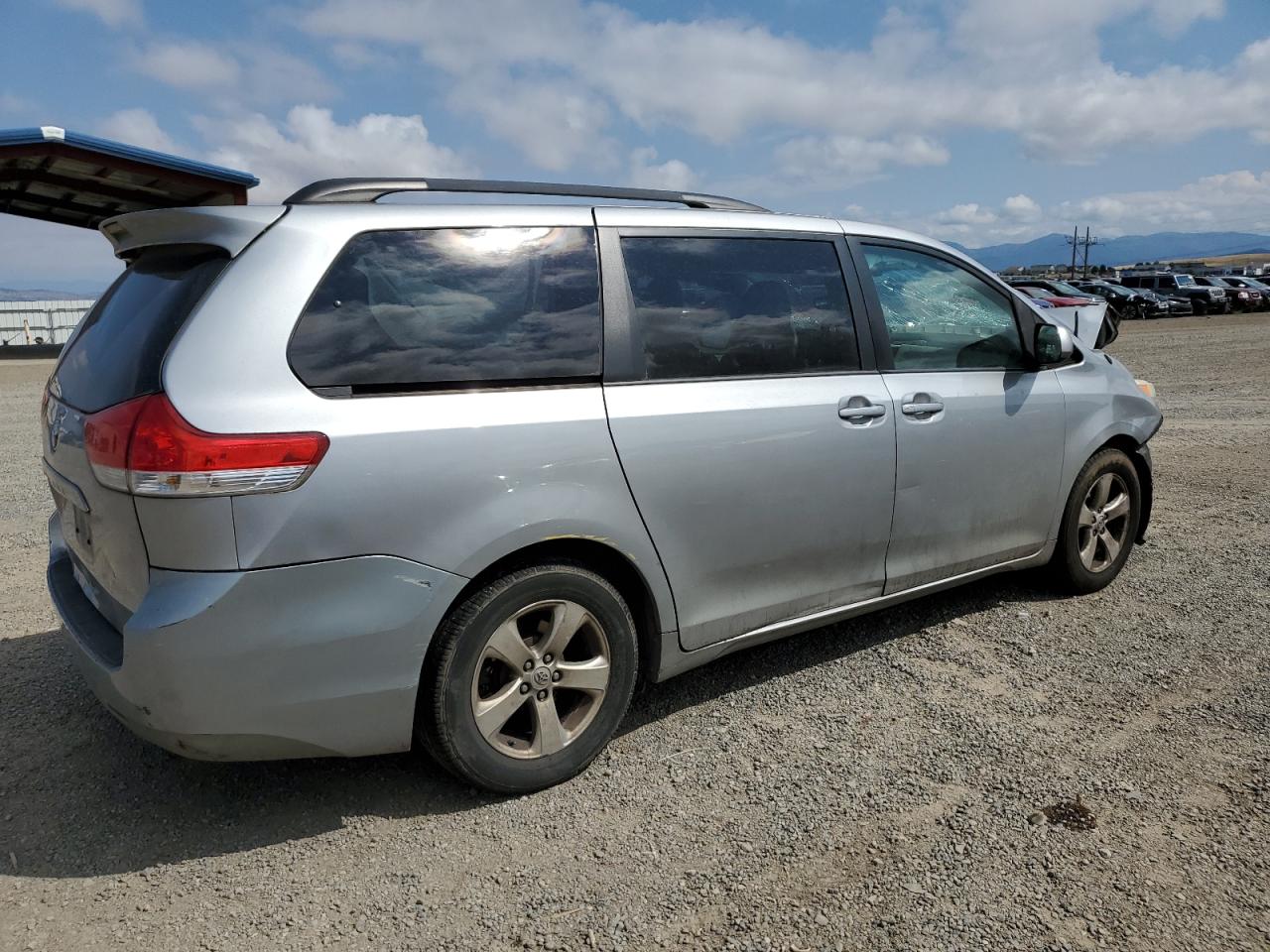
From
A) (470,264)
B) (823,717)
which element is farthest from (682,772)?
(470,264)

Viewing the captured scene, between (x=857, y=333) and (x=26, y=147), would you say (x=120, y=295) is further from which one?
(x=26, y=147)

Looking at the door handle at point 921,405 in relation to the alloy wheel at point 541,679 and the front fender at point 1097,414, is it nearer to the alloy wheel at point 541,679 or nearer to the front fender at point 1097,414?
the front fender at point 1097,414

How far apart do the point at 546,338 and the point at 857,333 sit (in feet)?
4.61

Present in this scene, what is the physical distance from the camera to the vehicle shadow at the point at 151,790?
2781 millimetres

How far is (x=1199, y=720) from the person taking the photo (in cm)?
343

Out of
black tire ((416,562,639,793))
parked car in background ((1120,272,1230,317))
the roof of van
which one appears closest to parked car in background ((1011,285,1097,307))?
parked car in background ((1120,272,1230,317))

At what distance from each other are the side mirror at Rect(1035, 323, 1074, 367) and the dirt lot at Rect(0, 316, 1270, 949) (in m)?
1.25

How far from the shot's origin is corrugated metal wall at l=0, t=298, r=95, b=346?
39.8 meters

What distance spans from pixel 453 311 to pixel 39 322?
47664 mm

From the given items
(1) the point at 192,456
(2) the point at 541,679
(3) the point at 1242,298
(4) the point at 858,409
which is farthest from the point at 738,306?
(3) the point at 1242,298

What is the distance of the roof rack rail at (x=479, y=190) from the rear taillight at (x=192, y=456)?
2.70 ft

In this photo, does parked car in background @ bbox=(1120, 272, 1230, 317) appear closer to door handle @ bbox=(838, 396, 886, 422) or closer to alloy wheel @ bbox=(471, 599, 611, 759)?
door handle @ bbox=(838, 396, 886, 422)

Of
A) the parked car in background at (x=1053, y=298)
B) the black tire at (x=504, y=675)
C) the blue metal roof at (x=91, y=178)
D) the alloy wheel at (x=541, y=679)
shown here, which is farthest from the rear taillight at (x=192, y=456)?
the parked car in background at (x=1053, y=298)

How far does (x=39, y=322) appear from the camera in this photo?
42094 millimetres
